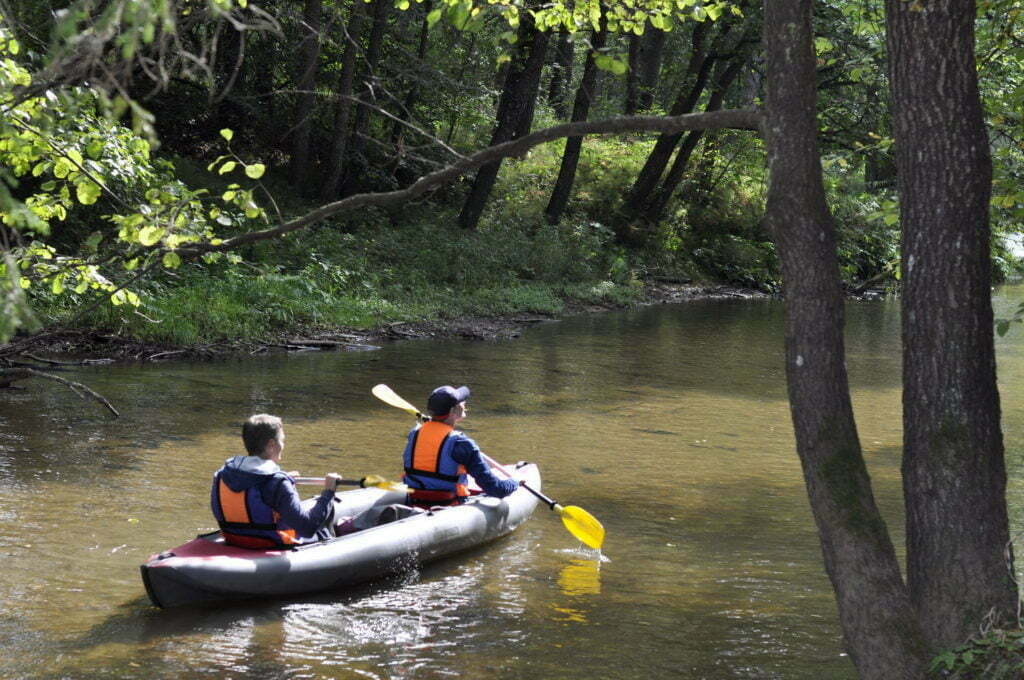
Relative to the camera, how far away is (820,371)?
404cm

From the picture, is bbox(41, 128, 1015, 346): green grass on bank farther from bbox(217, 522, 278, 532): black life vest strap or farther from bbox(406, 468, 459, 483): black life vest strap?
bbox(217, 522, 278, 532): black life vest strap

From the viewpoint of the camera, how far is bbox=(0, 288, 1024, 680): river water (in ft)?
18.1

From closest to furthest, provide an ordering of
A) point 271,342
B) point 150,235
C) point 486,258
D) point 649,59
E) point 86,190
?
point 150,235, point 86,190, point 271,342, point 486,258, point 649,59

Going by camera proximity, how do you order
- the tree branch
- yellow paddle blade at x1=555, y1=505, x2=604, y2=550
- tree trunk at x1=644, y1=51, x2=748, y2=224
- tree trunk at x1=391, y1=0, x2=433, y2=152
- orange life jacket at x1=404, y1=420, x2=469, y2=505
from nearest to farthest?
the tree branch < yellow paddle blade at x1=555, y1=505, x2=604, y2=550 < orange life jacket at x1=404, y1=420, x2=469, y2=505 < tree trunk at x1=391, y1=0, x2=433, y2=152 < tree trunk at x1=644, y1=51, x2=748, y2=224

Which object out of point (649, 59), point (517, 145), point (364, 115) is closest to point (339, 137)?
point (364, 115)

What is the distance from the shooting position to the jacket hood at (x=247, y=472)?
19.6 ft

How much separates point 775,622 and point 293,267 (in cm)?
1214

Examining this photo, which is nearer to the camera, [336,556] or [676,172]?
[336,556]

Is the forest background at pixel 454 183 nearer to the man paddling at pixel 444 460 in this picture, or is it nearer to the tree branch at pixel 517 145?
the tree branch at pixel 517 145

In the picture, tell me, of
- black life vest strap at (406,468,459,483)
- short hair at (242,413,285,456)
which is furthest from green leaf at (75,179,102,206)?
black life vest strap at (406,468,459,483)

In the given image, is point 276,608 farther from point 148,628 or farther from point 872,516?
point 872,516

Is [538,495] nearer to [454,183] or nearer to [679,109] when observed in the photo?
[454,183]

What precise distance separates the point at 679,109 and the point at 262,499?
18.0m

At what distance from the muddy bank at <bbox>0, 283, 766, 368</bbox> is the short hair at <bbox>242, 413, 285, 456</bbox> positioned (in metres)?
3.37
